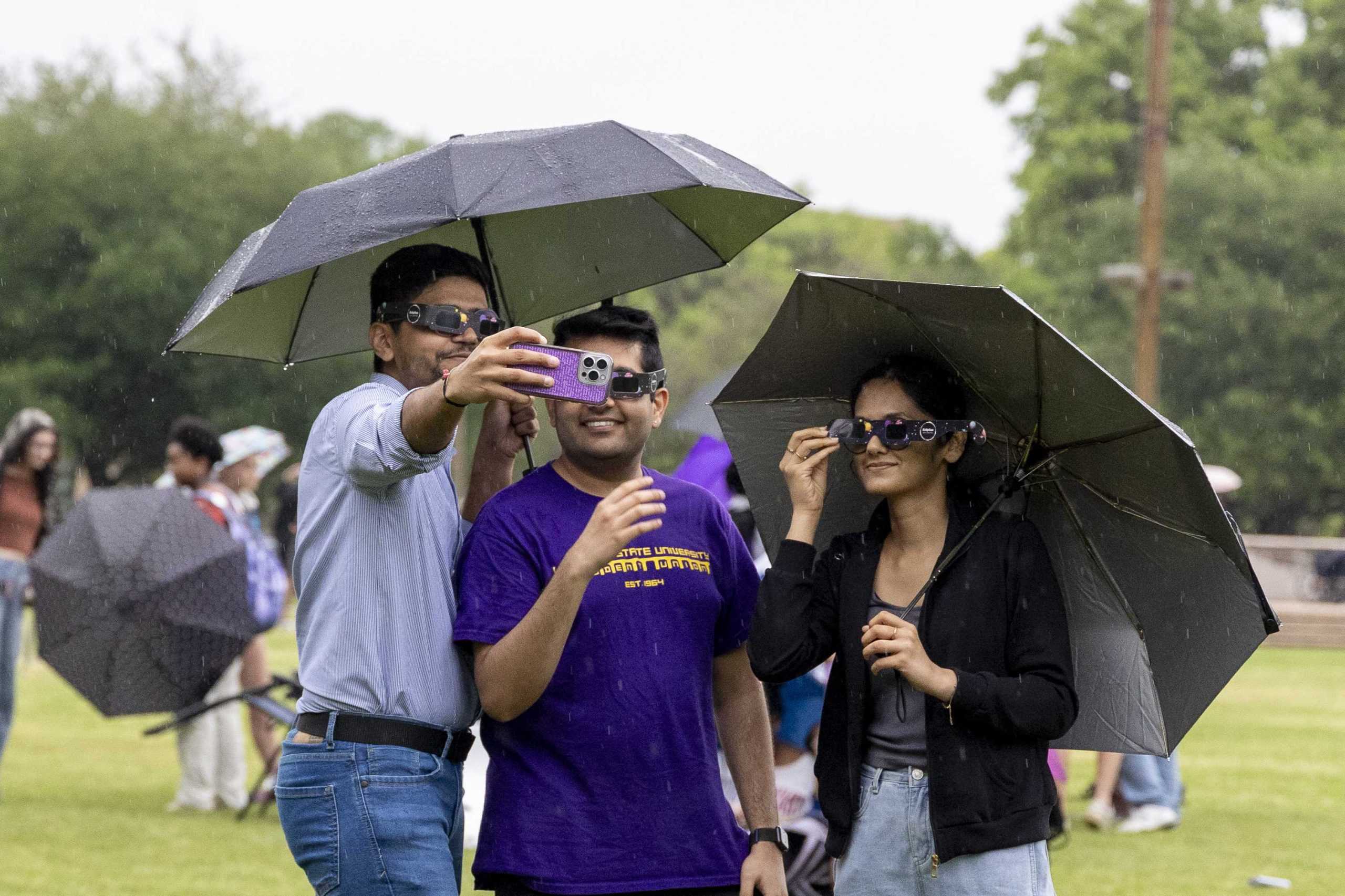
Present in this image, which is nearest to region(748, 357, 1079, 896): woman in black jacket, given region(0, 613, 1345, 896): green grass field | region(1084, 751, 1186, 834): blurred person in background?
region(0, 613, 1345, 896): green grass field

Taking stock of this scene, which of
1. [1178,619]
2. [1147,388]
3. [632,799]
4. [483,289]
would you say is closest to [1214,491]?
[1178,619]

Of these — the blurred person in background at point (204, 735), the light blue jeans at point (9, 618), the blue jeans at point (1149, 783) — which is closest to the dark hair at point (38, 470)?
the light blue jeans at point (9, 618)

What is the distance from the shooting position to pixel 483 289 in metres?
3.90

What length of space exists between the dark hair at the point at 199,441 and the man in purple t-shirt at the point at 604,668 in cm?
684

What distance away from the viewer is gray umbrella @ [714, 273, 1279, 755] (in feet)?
12.1

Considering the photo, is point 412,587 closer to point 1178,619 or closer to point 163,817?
point 1178,619

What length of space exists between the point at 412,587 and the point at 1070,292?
1607 inches

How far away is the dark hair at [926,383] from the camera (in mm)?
3975

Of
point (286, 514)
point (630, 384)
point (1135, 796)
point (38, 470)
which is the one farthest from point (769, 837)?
point (286, 514)

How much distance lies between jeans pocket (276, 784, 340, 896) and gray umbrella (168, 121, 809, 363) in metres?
1.07

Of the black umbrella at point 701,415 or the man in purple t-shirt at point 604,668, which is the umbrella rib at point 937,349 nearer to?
the man in purple t-shirt at point 604,668

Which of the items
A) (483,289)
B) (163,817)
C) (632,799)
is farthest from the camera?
(163,817)

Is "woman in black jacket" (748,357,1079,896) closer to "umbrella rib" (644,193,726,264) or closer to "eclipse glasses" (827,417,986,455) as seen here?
"eclipse glasses" (827,417,986,455)

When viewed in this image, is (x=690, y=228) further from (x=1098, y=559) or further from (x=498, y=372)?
(x=498, y=372)
